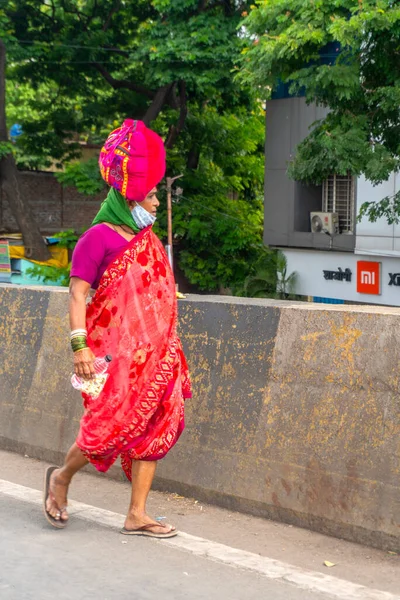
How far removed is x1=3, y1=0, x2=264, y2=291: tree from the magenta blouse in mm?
19103

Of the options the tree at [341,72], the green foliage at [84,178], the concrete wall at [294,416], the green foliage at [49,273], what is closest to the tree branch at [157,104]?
the green foliage at [84,178]

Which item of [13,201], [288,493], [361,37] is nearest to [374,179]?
[361,37]

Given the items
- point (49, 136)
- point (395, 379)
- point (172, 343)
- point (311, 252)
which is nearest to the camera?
point (395, 379)

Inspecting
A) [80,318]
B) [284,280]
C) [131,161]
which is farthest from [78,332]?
[284,280]

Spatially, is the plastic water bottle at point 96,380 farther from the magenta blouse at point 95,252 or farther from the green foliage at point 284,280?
the green foliage at point 284,280

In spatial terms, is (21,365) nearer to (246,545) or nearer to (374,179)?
(246,545)

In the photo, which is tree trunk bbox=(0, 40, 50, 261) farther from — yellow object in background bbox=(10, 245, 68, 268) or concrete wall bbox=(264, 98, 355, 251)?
concrete wall bbox=(264, 98, 355, 251)

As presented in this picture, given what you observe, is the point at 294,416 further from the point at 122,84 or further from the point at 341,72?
the point at 122,84

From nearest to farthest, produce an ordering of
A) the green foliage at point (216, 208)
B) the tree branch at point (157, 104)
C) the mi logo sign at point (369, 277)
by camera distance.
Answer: the mi logo sign at point (369, 277)
the tree branch at point (157, 104)
the green foliage at point (216, 208)

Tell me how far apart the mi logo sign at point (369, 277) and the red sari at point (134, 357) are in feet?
66.9

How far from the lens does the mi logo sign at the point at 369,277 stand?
2434cm

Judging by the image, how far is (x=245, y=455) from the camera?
15.3 ft

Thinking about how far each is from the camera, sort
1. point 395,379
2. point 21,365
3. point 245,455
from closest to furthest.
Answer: point 395,379, point 245,455, point 21,365

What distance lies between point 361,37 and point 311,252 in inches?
446
